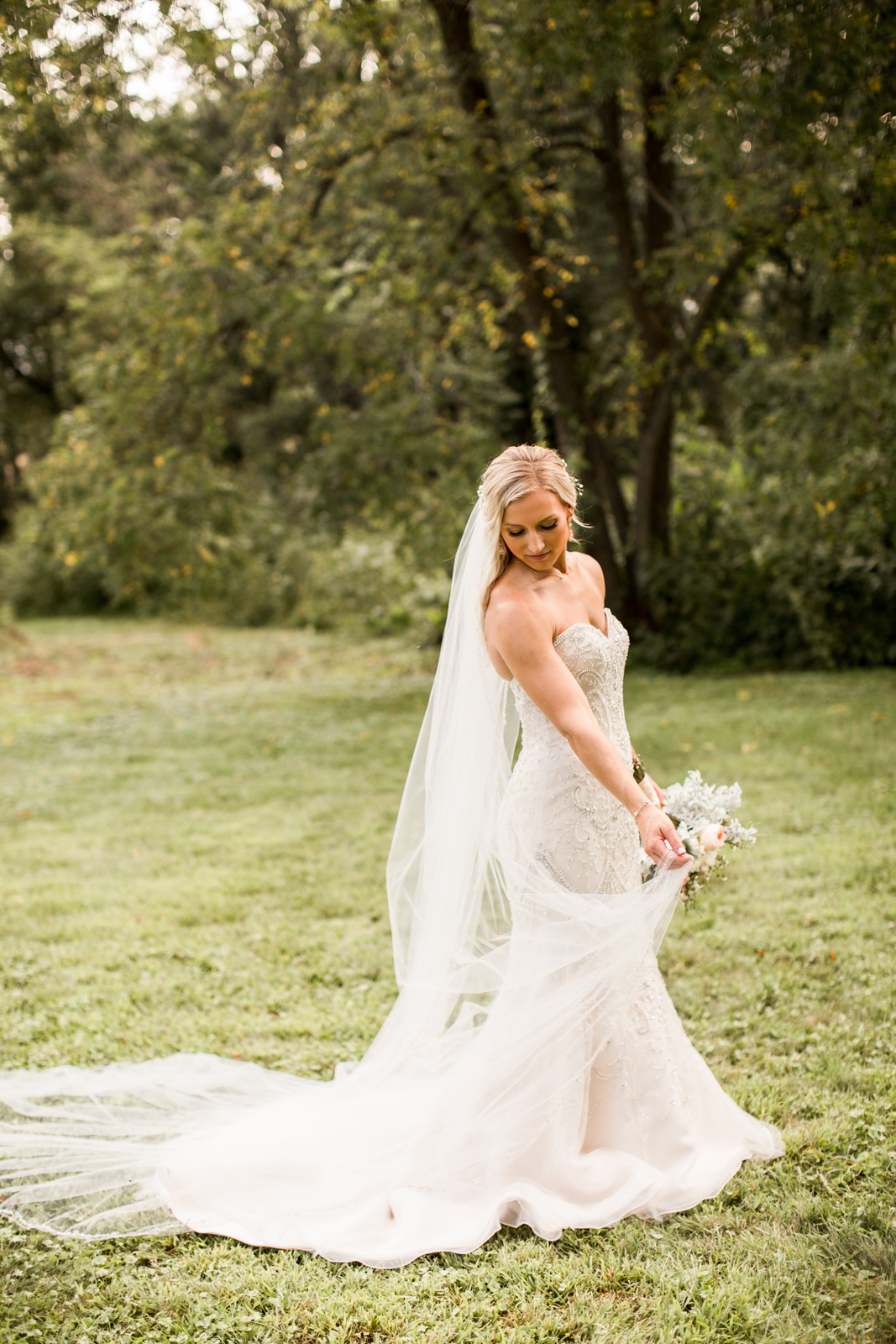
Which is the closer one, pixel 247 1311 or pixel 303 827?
pixel 247 1311

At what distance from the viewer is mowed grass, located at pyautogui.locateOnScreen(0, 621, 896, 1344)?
253 cm

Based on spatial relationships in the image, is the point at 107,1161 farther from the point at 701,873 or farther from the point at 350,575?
the point at 350,575

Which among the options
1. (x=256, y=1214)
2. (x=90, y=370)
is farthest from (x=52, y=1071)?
(x=90, y=370)

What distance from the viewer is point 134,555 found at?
34.8 feet

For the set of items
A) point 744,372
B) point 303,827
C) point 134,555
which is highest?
point 744,372

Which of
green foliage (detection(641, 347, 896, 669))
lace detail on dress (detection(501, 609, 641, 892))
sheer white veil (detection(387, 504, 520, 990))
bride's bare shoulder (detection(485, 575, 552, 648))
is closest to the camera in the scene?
bride's bare shoulder (detection(485, 575, 552, 648))

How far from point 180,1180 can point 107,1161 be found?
287mm

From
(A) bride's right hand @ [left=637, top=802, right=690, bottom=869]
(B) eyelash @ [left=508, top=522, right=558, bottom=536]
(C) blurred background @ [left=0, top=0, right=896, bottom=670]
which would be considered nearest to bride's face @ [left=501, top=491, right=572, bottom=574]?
(B) eyelash @ [left=508, top=522, right=558, bottom=536]

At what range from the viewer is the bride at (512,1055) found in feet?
9.22

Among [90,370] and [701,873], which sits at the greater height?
[90,370]

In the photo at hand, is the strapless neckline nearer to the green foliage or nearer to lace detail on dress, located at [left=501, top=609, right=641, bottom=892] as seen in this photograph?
lace detail on dress, located at [left=501, top=609, right=641, bottom=892]

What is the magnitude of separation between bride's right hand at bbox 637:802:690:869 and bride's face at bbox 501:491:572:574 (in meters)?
0.78

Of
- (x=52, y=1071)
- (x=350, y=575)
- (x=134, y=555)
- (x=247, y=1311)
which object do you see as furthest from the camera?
(x=350, y=575)

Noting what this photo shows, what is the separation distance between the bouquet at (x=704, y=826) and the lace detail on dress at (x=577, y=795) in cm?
16
